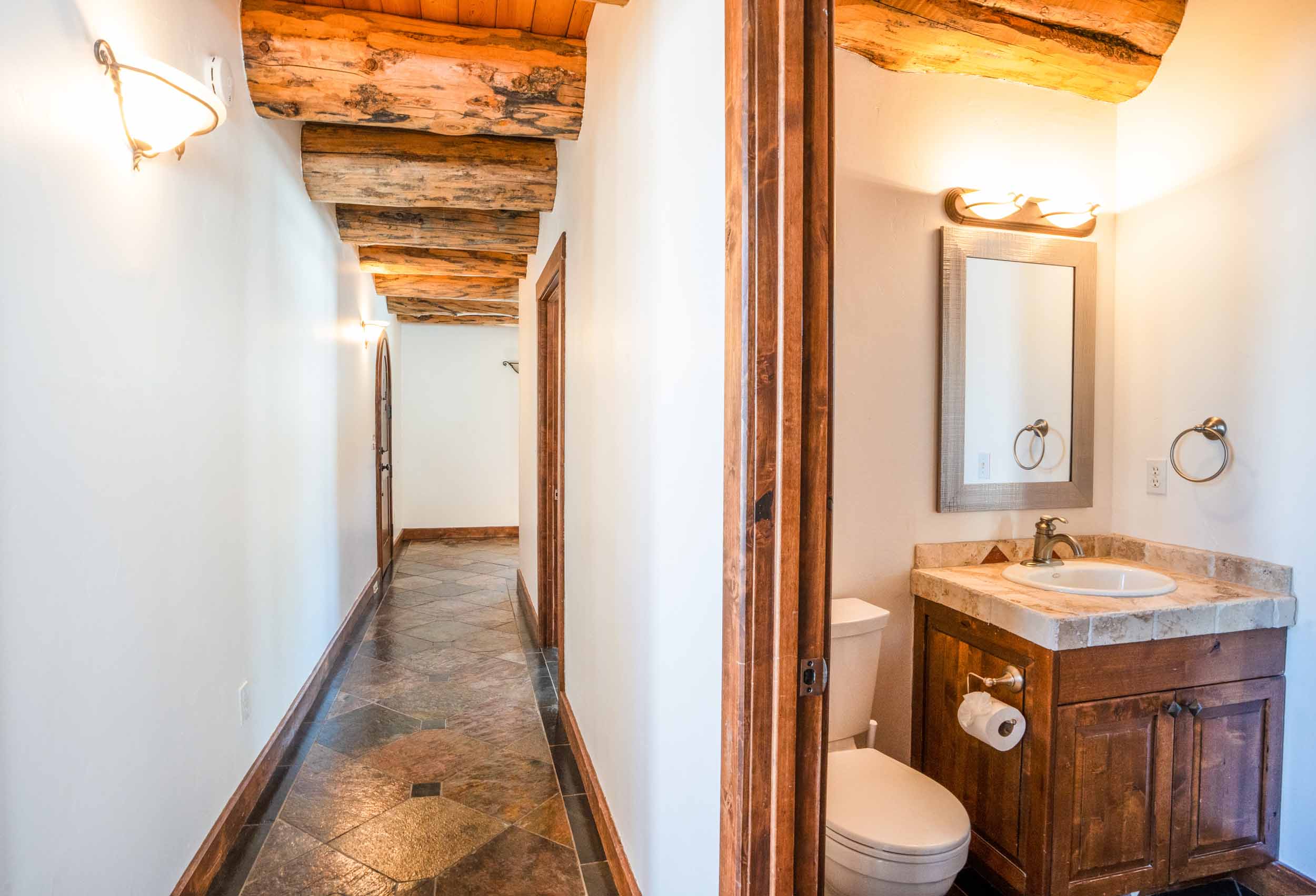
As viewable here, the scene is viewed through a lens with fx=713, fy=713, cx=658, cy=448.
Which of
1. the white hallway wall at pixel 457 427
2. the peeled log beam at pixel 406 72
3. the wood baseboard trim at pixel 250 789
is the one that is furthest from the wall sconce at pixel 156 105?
the white hallway wall at pixel 457 427

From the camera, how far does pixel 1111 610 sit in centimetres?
186

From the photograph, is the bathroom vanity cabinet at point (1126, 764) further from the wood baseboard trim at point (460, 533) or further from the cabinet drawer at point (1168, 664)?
the wood baseboard trim at point (460, 533)

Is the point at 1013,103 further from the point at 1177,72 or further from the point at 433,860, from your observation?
the point at 433,860

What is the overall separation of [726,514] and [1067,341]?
6.52 feet

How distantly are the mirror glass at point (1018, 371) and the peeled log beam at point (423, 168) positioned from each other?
2.06m

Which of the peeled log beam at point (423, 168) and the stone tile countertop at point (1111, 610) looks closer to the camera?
the stone tile countertop at point (1111, 610)

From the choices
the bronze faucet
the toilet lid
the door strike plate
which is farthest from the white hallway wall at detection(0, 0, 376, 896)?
the bronze faucet

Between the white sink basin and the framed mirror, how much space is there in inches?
9.4

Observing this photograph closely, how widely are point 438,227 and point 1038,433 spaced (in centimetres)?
336

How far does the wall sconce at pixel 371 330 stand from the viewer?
4980mm

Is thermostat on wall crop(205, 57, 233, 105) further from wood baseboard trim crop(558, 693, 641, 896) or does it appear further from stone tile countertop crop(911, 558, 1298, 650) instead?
stone tile countertop crop(911, 558, 1298, 650)

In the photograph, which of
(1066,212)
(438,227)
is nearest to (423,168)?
(438,227)

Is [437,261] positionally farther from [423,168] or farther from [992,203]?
[992,203]

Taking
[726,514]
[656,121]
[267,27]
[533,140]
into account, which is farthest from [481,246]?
[726,514]
